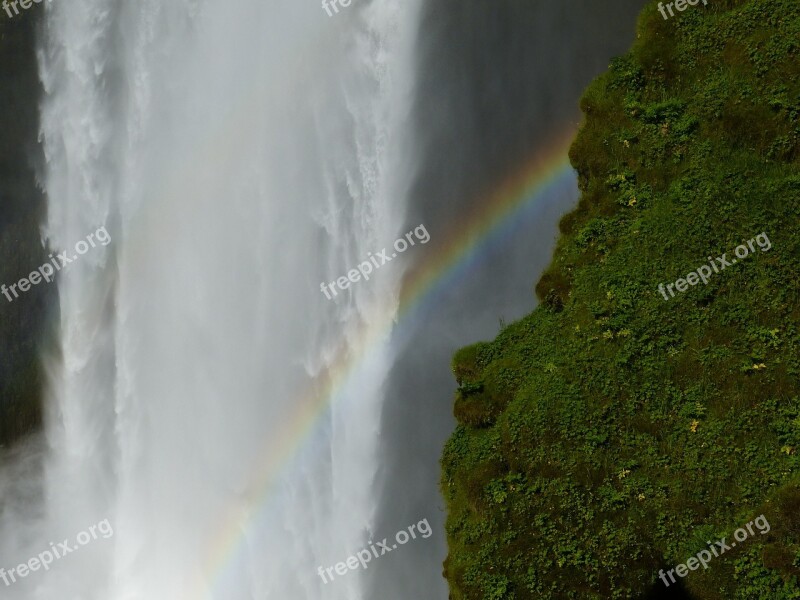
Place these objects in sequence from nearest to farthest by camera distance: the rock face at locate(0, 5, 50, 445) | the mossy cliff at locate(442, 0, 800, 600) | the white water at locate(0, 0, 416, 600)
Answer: the mossy cliff at locate(442, 0, 800, 600), the white water at locate(0, 0, 416, 600), the rock face at locate(0, 5, 50, 445)

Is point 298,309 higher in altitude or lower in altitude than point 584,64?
lower

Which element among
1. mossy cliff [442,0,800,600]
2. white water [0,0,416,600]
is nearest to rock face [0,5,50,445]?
white water [0,0,416,600]

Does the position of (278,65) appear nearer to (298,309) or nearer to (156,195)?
(156,195)

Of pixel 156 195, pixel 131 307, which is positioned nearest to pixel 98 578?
pixel 131 307

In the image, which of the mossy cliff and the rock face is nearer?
the mossy cliff

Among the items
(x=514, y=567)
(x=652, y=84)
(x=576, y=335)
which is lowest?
(x=514, y=567)

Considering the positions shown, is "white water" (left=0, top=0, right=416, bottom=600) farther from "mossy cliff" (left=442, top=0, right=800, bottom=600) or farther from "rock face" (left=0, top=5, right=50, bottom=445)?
"mossy cliff" (left=442, top=0, right=800, bottom=600)

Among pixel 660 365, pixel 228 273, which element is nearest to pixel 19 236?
pixel 228 273

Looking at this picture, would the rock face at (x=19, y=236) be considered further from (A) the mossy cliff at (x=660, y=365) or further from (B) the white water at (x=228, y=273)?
(A) the mossy cliff at (x=660, y=365)
